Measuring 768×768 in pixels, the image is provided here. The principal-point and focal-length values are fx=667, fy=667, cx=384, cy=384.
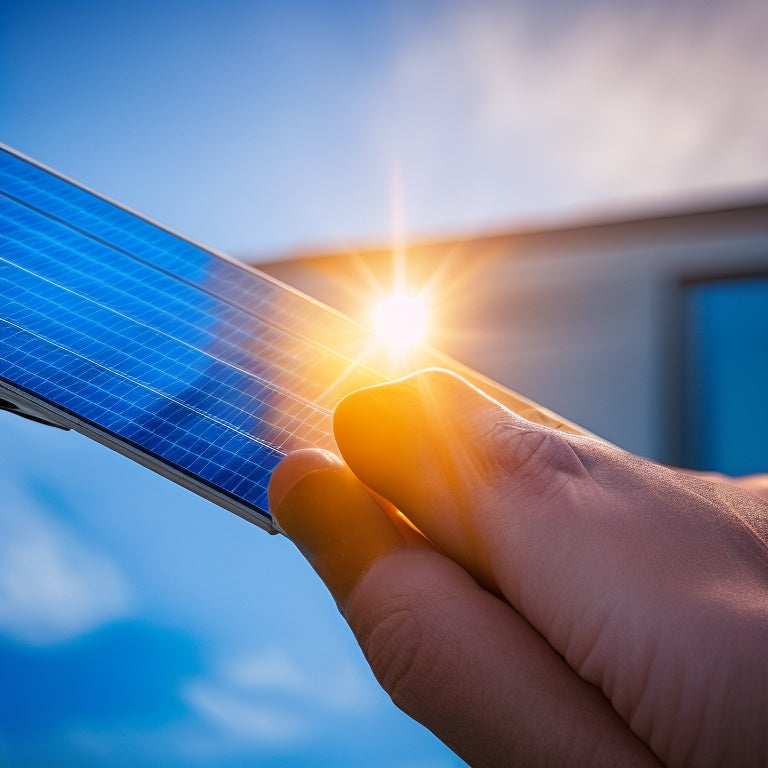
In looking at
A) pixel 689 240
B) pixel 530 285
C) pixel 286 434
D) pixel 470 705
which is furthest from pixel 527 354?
pixel 470 705

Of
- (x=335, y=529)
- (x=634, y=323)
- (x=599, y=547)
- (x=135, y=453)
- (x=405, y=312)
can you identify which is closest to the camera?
(x=599, y=547)

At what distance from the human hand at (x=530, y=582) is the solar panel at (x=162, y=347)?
0.99ft

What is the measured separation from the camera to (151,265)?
245 centimetres

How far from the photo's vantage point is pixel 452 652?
1219 mm

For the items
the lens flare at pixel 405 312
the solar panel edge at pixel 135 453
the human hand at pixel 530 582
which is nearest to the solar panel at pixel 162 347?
the solar panel edge at pixel 135 453

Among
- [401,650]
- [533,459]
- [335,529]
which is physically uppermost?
[533,459]

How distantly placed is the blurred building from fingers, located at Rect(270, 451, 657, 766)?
7201 mm

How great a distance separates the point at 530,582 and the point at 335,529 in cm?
39

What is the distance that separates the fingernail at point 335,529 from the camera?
1347mm

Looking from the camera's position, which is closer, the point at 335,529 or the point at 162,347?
the point at 335,529

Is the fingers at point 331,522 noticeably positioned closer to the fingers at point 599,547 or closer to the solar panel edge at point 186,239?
the fingers at point 599,547

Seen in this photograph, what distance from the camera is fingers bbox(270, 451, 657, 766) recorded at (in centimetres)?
119

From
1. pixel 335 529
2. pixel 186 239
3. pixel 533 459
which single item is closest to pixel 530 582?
pixel 533 459

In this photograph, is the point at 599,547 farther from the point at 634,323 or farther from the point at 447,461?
the point at 634,323
